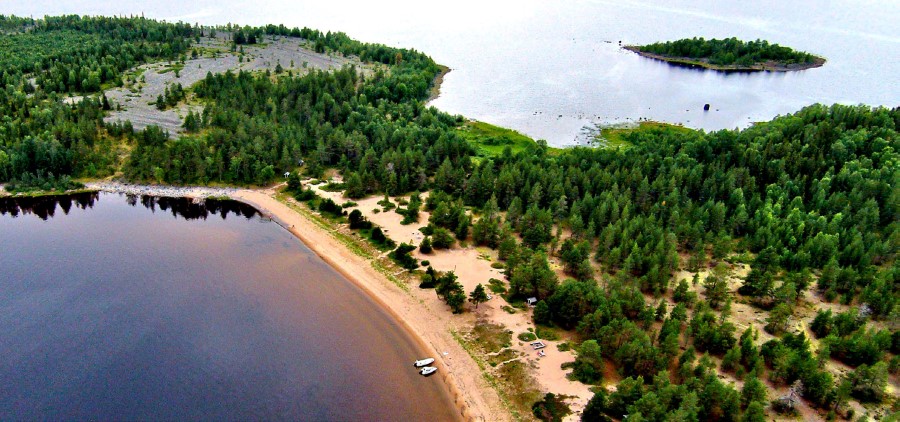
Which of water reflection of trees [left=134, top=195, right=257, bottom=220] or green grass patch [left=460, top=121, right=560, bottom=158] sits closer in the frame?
water reflection of trees [left=134, top=195, right=257, bottom=220]

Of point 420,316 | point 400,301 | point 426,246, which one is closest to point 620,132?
point 426,246

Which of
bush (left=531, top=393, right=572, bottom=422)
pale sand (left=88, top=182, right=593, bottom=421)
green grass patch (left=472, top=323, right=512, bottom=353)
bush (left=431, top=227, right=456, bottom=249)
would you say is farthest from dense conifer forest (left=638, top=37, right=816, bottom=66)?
bush (left=531, top=393, right=572, bottom=422)

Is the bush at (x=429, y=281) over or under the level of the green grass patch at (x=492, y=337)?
over

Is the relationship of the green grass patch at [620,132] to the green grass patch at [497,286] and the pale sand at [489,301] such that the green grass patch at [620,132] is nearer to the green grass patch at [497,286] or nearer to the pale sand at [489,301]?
the pale sand at [489,301]

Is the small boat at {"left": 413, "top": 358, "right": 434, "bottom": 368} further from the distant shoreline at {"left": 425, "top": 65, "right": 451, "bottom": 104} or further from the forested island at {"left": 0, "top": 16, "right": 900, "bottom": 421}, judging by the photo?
the distant shoreline at {"left": 425, "top": 65, "right": 451, "bottom": 104}

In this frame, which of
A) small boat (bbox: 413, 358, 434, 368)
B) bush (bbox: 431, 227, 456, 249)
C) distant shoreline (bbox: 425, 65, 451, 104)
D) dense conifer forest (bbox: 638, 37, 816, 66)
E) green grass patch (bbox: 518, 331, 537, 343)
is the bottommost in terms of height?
small boat (bbox: 413, 358, 434, 368)

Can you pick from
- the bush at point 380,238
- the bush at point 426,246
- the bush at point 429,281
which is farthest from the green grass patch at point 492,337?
the bush at point 380,238

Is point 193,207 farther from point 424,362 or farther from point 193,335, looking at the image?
point 424,362
